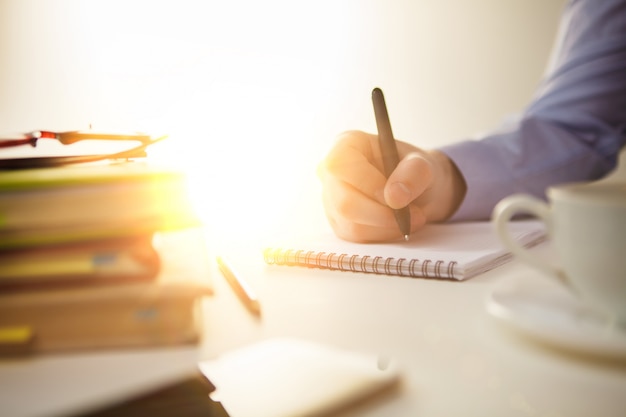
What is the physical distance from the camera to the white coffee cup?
1.03 feet

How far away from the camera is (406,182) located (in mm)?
575

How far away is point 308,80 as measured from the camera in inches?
59.5

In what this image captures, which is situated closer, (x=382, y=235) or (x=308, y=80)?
(x=382, y=235)

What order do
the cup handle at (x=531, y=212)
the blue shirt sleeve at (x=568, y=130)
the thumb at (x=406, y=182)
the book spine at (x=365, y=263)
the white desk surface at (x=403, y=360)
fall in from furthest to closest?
the blue shirt sleeve at (x=568, y=130) < the thumb at (x=406, y=182) < the book spine at (x=365, y=263) < the cup handle at (x=531, y=212) < the white desk surface at (x=403, y=360)

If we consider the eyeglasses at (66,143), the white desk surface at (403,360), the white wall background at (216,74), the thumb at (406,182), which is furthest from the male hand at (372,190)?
the white wall background at (216,74)

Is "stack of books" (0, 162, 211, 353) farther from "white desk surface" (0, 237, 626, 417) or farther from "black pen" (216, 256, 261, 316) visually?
"black pen" (216, 256, 261, 316)

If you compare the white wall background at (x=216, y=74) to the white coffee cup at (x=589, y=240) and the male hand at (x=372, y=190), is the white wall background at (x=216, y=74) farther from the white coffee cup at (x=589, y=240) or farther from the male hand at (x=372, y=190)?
the white coffee cup at (x=589, y=240)

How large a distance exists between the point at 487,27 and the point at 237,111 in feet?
3.34

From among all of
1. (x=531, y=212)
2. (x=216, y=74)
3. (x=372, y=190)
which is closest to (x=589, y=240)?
(x=531, y=212)

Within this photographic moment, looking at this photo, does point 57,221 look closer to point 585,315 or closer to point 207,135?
point 585,315

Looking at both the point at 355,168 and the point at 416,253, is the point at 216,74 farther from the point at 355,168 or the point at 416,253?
the point at 416,253

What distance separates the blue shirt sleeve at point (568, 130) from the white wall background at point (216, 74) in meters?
0.43

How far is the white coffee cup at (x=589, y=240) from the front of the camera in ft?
1.03

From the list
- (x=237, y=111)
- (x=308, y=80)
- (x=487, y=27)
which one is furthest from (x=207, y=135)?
(x=487, y=27)
